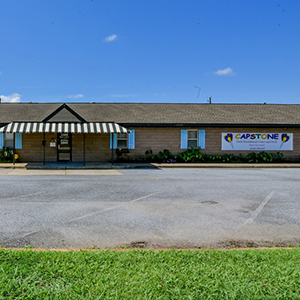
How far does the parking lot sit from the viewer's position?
5.23 meters

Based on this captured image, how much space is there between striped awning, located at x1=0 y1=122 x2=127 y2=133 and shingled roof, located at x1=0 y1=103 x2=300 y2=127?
7.58 feet

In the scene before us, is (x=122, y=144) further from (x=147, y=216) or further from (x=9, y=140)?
(x=147, y=216)

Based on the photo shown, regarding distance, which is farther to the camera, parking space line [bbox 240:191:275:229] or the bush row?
the bush row

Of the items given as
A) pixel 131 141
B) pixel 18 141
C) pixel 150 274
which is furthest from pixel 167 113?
pixel 150 274

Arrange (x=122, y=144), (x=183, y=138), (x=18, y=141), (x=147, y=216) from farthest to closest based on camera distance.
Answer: (x=183, y=138)
(x=122, y=144)
(x=18, y=141)
(x=147, y=216)

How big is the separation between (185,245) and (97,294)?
205cm

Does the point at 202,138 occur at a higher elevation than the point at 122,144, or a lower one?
higher

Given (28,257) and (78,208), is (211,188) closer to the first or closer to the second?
(78,208)

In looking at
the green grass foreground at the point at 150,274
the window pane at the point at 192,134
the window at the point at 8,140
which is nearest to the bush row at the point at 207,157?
the window pane at the point at 192,134

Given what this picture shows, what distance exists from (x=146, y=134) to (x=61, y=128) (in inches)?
244

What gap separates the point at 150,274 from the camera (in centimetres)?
376

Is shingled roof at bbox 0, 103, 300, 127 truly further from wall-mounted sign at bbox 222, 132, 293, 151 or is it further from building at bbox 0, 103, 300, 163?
wall-mounted sign at bbox 222, 132, 293, 151

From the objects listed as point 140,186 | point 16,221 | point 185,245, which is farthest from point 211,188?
point 16,221

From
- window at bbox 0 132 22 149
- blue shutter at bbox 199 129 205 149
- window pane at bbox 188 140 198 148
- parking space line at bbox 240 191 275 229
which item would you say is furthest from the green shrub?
parking space line at bbox 240 191 275 229
